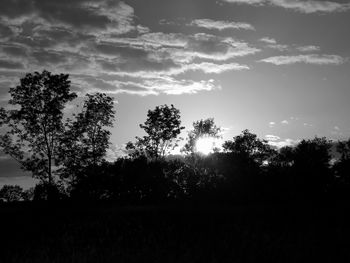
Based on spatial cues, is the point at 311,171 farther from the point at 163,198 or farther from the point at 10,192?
the point at 10,192

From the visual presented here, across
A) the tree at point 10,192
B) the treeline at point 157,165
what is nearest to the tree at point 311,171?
the treeline at point 157,165

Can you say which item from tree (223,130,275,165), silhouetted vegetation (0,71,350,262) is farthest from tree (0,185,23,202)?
tree (223,130,275,165)

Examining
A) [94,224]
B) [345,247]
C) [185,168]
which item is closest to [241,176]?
[185,168]

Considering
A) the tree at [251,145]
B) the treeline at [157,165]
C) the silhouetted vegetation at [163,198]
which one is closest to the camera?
the silhouetted vegetation at [163,198]

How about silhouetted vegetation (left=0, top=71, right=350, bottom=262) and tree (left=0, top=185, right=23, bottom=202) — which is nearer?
silhouetted vegetation (left=0, top=71, right=350, bottom=262)

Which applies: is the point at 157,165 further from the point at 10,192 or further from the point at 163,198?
the point at 10,192

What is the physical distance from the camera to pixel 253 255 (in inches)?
407

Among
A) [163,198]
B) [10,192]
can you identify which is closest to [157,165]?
[163,198]

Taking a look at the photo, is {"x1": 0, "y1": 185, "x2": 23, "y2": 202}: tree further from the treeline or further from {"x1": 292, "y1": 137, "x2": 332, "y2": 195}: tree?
{"x1": 292, "y1": 137, "x2": 332, "y2": 195}: tree

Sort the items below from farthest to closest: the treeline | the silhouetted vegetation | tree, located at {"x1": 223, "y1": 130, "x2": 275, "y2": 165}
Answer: tree, located at {"x1": 223, "y1": 130, "x2": 275, "y2": 165} < the treeline < the silhouetted vegetation

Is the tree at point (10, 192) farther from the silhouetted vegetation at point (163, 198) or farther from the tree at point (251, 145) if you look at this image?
the tree at point (251, 145)

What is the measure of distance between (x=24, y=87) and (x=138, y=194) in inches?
1553

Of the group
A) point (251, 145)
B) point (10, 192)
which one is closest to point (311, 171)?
point (251, 145)

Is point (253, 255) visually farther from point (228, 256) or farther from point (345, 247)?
point (345, 247)
